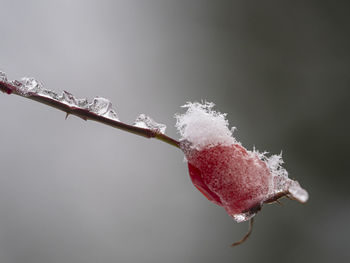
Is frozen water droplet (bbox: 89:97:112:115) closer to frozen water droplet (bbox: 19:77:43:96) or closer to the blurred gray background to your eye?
frozen water droplet (bbox: 19:77:43:96)

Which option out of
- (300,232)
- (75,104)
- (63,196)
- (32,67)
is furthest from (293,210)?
(75,104)

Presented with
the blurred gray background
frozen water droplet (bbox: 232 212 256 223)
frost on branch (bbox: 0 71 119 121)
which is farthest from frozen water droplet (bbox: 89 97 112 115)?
the blurred gray background

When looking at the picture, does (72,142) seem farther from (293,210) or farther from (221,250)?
(293,210)

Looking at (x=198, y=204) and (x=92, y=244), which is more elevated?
(x=198, y=204)

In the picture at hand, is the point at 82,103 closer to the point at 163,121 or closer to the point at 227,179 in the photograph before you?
the point at 227,179

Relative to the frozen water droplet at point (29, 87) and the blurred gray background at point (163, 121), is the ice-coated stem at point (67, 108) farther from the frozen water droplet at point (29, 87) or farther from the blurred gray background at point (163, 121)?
the blurred gray background at point (163, 121)

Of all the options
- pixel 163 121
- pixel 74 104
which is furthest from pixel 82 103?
pixel 163 121
